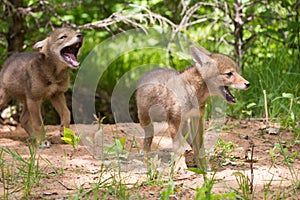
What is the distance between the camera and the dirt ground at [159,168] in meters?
3.70

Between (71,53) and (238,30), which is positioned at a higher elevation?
(238,30)

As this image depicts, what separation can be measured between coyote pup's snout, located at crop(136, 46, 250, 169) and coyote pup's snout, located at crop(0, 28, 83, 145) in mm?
1264

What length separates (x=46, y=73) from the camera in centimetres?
595

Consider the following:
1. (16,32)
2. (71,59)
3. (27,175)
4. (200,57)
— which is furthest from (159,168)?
(16,32)

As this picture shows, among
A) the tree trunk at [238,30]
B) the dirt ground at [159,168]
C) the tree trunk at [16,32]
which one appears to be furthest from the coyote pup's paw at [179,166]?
the tree trunk at [16,32]

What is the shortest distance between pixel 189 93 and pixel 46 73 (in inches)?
77.0

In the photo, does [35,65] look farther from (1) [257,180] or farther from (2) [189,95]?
(1) [257,180]

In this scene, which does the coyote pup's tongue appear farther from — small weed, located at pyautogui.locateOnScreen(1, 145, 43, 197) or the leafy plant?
small weed, located at pyautogui.locateOnScreen(1, 145, 43, 197)

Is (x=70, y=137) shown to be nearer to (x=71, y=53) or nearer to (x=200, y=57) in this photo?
(x=200, y=57)

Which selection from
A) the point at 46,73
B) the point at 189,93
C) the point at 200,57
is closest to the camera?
the point at 189,93

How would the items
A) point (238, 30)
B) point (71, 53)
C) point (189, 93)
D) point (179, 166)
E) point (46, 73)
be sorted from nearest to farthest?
point (179, 166) → point (189, 93) → point (46, 73) → point (71, 53) → point (238, 30)

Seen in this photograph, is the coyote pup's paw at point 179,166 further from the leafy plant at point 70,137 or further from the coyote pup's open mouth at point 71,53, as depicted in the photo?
the coyote pup's open mouth at point 71,53

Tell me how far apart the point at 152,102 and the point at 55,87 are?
1.53 m

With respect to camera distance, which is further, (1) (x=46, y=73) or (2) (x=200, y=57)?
(1) (x=46, y=73)
